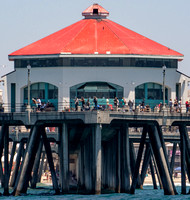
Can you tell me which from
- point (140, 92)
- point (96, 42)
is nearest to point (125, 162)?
point (140, 92)

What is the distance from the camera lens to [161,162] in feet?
309

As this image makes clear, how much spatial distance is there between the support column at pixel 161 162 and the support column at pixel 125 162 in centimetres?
374

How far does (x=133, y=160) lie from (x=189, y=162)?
2608 centimetres

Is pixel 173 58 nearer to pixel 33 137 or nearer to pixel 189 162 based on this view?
pixel 189 162

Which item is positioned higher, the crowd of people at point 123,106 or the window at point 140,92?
the window at point 140,92

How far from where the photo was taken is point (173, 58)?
111 metres

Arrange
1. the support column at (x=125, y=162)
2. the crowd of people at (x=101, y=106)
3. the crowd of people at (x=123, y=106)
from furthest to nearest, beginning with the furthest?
1. the support column at (x=125, y=162)
2. the crowd of people at (x=123, y=106)
3. the crowd of people at (x=101, y=106)

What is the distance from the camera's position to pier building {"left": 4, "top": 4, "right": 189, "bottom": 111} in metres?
108

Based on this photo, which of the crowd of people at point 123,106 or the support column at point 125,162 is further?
the support column at point 125,162

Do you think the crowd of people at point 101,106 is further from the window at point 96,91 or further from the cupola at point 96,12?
the cupola at point 96,12

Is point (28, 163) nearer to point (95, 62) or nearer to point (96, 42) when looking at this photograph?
point (95, 62)

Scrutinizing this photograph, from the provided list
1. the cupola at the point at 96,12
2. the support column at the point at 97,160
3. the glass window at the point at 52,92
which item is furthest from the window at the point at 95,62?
the support column at the point at 97,160

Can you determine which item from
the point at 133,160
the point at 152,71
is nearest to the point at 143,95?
the point at 152,71

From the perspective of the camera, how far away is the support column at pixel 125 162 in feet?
319
